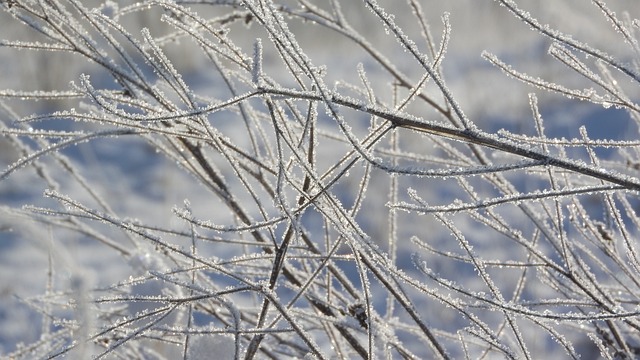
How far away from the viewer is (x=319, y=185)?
2.28ft

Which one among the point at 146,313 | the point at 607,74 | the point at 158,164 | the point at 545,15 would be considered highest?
the point at 545,15

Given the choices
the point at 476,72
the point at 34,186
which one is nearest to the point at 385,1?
the point at 476,72

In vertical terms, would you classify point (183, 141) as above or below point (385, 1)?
below

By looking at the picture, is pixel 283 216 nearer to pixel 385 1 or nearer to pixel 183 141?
pixel 183 141

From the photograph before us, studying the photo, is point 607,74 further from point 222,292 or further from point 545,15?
point 545,15

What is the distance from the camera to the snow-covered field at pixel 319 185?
731 mm

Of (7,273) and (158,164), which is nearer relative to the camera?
(7,273)

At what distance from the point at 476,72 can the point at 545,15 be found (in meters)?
1.36

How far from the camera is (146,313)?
810 mm

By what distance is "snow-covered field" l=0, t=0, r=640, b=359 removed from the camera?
731mm

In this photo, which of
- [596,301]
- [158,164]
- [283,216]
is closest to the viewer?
[283,216]

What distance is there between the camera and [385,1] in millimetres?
7781

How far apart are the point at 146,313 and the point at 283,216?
19 cm

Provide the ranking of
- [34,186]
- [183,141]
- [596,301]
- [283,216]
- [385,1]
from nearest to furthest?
[283,216], [596,301], [183,141], [34,186], [385,1]
